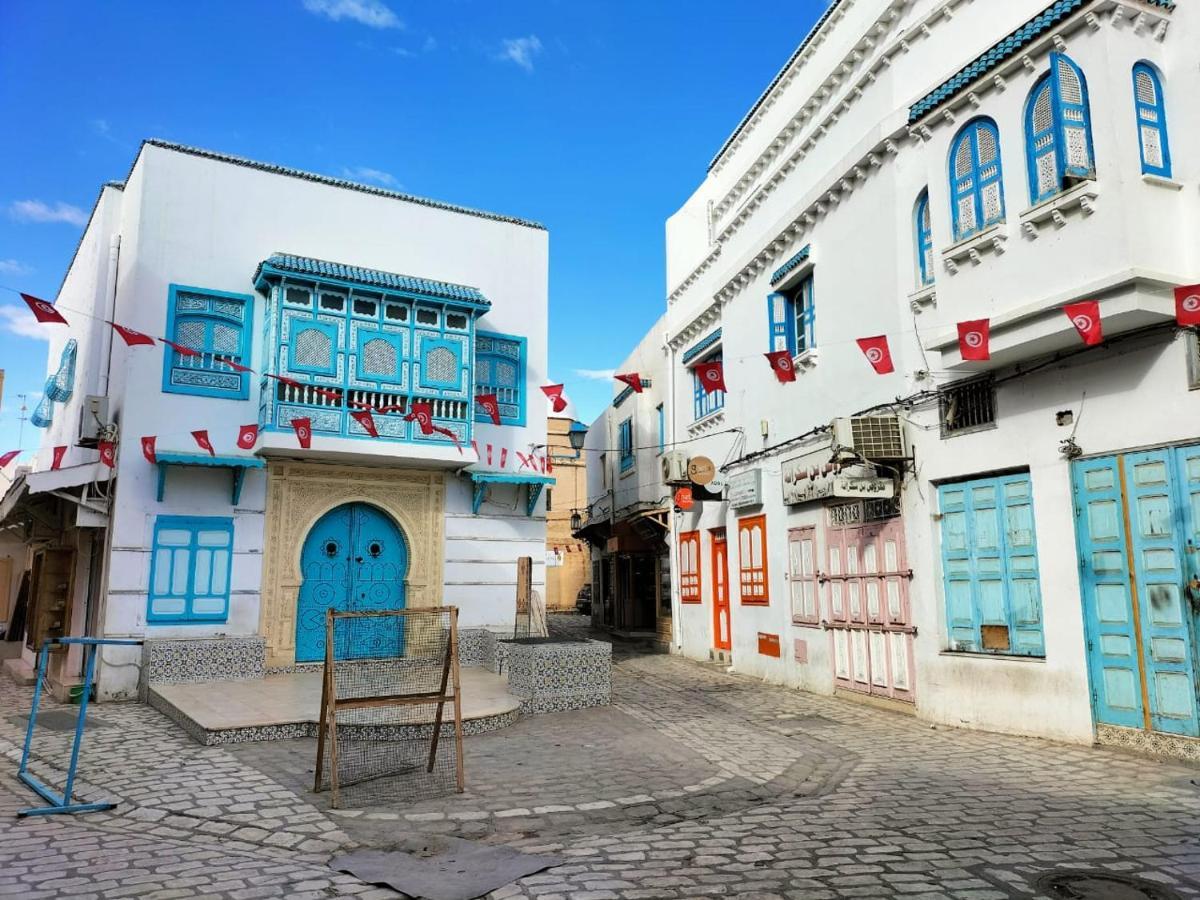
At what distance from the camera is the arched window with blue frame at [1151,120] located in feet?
24.5

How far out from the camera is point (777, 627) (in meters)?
13.2

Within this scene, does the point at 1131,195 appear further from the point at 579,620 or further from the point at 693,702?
the point at 579,620

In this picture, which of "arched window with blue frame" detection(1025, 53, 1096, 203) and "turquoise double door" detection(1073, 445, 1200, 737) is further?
"arched window with blue frame" detection(1025, 53, 1096, 203)

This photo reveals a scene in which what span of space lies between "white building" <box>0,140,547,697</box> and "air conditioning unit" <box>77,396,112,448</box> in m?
0.04

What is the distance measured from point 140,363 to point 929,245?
35.2 feet

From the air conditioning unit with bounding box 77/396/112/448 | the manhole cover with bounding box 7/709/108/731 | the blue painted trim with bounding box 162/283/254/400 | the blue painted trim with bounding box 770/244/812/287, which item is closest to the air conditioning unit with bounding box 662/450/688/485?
the blue painted trim with bounding box 770/244/812/287

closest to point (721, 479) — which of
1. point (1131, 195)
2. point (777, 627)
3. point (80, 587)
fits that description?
point (777, 627)

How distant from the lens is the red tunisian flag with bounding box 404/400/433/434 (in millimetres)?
13289

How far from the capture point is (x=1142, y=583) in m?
7.45

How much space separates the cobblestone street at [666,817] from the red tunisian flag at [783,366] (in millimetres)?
5116

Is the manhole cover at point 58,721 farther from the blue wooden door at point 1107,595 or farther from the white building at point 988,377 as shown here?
the blue wooden door at point 1107,595

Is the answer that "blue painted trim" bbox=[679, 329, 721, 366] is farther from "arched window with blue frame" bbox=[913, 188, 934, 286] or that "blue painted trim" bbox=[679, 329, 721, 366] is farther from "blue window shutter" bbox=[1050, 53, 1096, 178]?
"blue window shutter" bbox=[1050, 53, 1096, 178]

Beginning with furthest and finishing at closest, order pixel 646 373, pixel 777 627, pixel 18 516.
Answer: pixel 646 373 → pixel 18 516 → pixel 777 627

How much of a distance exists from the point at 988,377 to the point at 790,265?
471 cm
